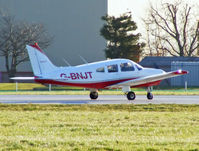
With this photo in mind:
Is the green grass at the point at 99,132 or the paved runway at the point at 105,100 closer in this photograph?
the green grass at the point at 99,132

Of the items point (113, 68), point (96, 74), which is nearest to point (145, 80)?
point (113, 68)

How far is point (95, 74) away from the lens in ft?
80.5

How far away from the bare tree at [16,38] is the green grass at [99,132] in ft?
156

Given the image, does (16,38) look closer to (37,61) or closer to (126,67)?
(126,67)

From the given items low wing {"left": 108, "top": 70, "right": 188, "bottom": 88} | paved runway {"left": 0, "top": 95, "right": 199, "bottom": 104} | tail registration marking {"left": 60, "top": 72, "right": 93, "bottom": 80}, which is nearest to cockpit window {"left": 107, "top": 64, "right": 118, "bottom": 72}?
low wing {"left": 108, "top": 70, "right": 188, "bottom": 88}

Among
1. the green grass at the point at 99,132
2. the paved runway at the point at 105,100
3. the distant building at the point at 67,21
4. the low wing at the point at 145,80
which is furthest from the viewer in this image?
the distant building at the point at 67,21

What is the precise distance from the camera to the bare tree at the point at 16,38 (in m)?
62.6

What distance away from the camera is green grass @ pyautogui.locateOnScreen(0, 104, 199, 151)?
9.75m

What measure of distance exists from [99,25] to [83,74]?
4827 centimetres

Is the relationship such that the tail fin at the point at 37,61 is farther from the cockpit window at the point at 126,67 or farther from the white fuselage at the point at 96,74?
the cockpit window at the point at 126,67

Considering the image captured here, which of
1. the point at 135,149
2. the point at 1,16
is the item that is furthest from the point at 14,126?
the point at 1,16

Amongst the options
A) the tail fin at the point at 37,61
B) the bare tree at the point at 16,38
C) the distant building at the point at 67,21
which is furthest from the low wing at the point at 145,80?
the distant building at the point at 67,21

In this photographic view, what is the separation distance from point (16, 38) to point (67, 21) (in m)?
9.78

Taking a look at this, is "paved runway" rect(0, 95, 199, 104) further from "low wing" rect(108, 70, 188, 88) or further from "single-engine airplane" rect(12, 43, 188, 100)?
"low wing" rect(108, 70, 188, 88)
